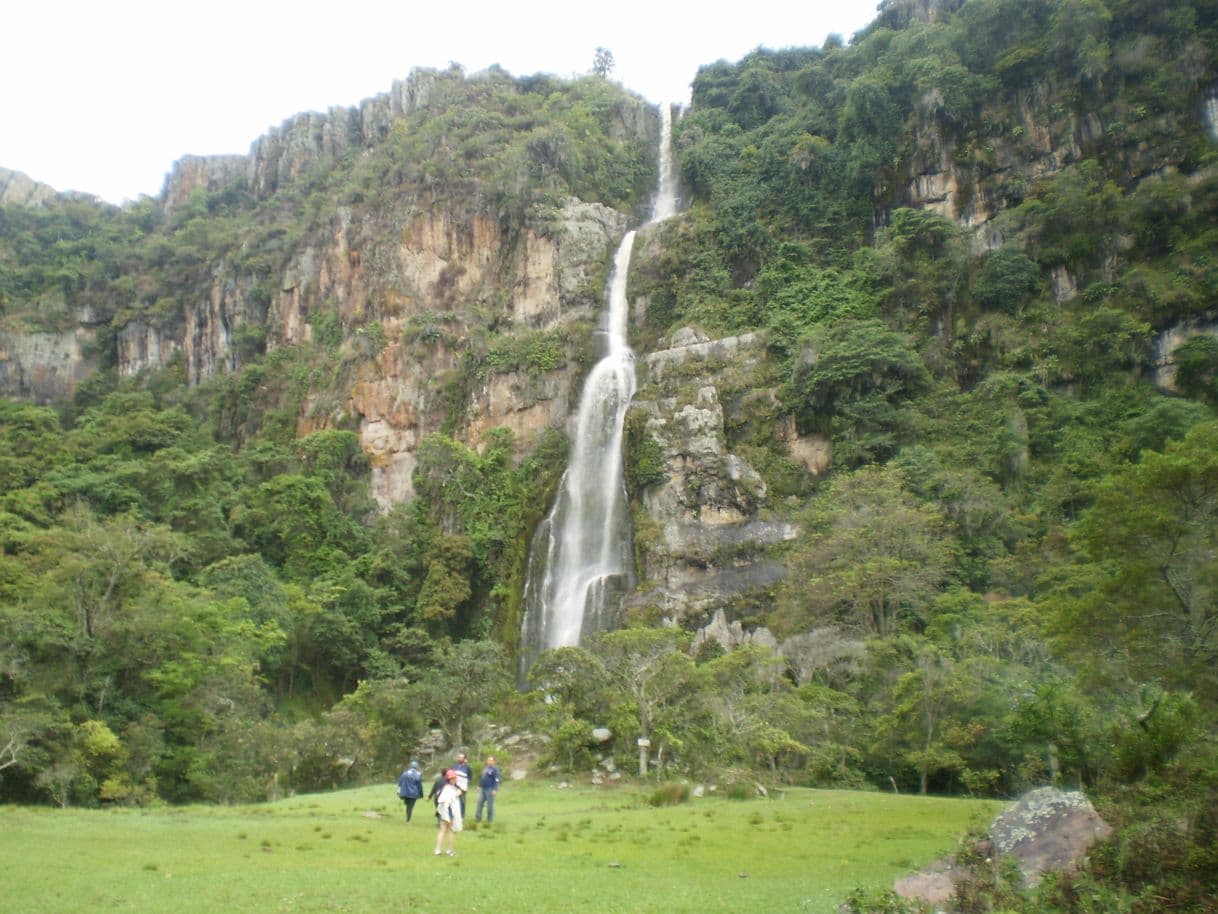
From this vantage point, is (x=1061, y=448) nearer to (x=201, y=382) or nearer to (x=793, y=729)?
(x=793, y=729)

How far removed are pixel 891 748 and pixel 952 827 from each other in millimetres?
7510

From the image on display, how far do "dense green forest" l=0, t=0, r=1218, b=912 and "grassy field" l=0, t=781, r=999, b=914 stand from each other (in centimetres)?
263

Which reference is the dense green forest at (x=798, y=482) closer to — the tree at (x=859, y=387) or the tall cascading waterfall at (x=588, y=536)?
the tree at (x=859, y=387)

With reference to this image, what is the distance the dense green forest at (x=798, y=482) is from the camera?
1619 centimetres

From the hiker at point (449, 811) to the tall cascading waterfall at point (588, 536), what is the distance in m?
23.0

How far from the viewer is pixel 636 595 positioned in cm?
3466

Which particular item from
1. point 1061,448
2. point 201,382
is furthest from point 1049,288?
point 201,382

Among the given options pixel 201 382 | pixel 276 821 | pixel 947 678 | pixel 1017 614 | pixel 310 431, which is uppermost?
pixel 201 382

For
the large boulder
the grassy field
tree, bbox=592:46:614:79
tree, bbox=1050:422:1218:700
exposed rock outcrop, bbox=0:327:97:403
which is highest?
tree, bbox=592:46:614:79

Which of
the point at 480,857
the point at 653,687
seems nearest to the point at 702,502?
the point at 653,687

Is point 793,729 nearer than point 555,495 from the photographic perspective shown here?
Yes

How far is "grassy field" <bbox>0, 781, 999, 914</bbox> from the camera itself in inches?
359

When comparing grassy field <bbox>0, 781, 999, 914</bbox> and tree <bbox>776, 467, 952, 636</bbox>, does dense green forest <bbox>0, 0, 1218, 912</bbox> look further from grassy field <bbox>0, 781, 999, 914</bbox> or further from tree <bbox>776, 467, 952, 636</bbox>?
grassy field <bbox>0, 781, 999, 914</bbox>

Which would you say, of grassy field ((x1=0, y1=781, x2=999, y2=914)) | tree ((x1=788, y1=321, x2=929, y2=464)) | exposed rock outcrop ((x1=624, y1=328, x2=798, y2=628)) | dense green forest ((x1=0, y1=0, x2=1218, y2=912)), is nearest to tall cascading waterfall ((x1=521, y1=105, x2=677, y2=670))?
dense green forest ((x1=0, y1=0, x2=1218, y2=912))
